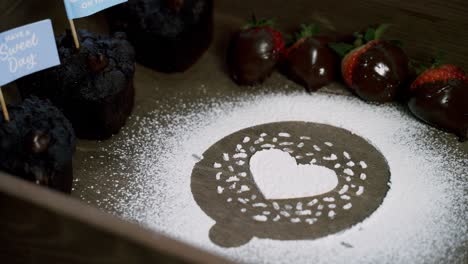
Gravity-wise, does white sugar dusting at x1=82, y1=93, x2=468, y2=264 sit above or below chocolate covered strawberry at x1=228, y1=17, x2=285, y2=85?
below

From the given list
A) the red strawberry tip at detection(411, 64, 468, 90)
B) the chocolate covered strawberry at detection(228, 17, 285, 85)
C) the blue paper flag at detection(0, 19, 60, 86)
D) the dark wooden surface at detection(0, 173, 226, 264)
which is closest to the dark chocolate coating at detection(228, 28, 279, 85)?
the chocolate covered strawberry at detection(228, 17, 285, 85)

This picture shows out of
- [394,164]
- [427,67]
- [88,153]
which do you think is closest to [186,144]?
[88,153]

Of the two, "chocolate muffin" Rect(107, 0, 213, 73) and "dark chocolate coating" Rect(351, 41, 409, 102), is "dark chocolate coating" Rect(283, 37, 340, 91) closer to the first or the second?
"dark chocolate coating" Rect(351, 41, 409, 102)

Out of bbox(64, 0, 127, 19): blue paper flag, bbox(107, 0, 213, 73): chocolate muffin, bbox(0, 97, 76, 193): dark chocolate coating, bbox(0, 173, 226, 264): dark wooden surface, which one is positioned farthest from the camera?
bbox(107, 0, 213, 73): chocolate muffin

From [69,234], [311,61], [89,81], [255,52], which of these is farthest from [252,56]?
[69,234]

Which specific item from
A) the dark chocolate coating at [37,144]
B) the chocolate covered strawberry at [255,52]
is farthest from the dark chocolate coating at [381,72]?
the dark chocolate coating at [37,144]

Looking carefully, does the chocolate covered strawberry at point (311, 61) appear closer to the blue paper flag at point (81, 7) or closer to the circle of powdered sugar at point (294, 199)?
the circle of powdered sugar at point (294, 199)

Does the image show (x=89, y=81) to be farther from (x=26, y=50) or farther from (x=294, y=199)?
(x=294, y=199)
